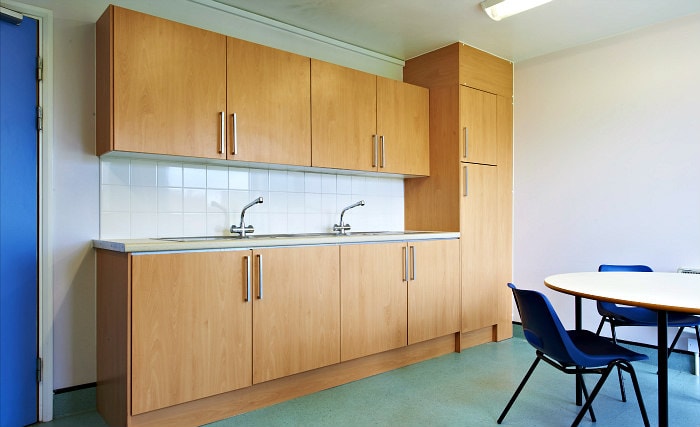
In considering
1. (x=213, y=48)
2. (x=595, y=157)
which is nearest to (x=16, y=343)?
(x=213, y=48)

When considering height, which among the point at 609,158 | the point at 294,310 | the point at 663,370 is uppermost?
the point at 609,158

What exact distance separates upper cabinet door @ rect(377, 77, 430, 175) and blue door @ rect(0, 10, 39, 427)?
222 centimetres

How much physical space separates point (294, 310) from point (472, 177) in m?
1.95

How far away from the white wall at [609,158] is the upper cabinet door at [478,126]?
39cm

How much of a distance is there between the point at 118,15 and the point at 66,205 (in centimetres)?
105

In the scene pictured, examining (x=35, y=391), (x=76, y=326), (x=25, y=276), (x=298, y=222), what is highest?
(x=298, y=222)

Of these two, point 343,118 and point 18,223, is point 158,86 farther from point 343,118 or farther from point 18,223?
point 343,118

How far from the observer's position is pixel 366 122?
3.39 meters

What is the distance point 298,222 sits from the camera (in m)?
3.38

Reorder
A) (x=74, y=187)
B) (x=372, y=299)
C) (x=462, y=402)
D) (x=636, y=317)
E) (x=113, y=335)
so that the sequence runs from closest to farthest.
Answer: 1. (x=113, y=335)
2. (x=74, y=187)
3. (x=462, y=402)
4. (x=636, y=317)
5. (x=372, y=299)

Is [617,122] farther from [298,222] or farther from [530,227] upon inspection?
[298,222]

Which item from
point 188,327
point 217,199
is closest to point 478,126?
point 217,199

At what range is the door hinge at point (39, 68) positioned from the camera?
7.82ft

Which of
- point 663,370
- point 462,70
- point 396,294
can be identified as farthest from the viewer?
point 462,70
